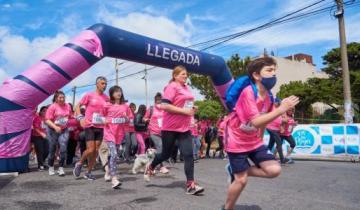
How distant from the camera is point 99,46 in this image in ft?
29.4

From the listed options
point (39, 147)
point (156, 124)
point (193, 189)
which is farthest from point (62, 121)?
point (193, 189)

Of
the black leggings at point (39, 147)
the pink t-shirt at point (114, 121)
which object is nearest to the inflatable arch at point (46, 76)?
the black leggings at point (39, 147)

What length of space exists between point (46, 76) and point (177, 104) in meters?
3.79

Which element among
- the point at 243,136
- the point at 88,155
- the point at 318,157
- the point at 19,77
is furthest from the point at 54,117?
the point at 318,157

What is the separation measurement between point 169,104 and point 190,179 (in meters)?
1.10

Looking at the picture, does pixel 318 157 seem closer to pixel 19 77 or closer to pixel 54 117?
pixel 54 117

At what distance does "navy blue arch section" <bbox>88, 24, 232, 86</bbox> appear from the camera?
9289 mm

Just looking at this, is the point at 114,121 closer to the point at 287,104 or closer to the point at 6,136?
the point at 6,136

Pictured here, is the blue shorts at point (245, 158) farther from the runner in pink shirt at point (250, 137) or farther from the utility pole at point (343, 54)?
the utility pole at point (343, 54)

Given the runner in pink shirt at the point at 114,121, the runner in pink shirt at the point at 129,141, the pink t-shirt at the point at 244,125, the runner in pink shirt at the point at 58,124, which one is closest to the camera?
the pink t-shirt at the point at 244,125

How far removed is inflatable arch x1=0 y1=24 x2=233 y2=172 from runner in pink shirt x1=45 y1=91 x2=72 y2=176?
331 millimetres

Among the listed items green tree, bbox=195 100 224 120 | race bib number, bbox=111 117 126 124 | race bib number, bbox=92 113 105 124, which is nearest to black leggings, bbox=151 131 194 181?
race bib number, bbox=111 117 126 124

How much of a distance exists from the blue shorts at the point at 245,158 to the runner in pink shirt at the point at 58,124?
4990 mm

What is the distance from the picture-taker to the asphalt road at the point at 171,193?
468 centimetres
